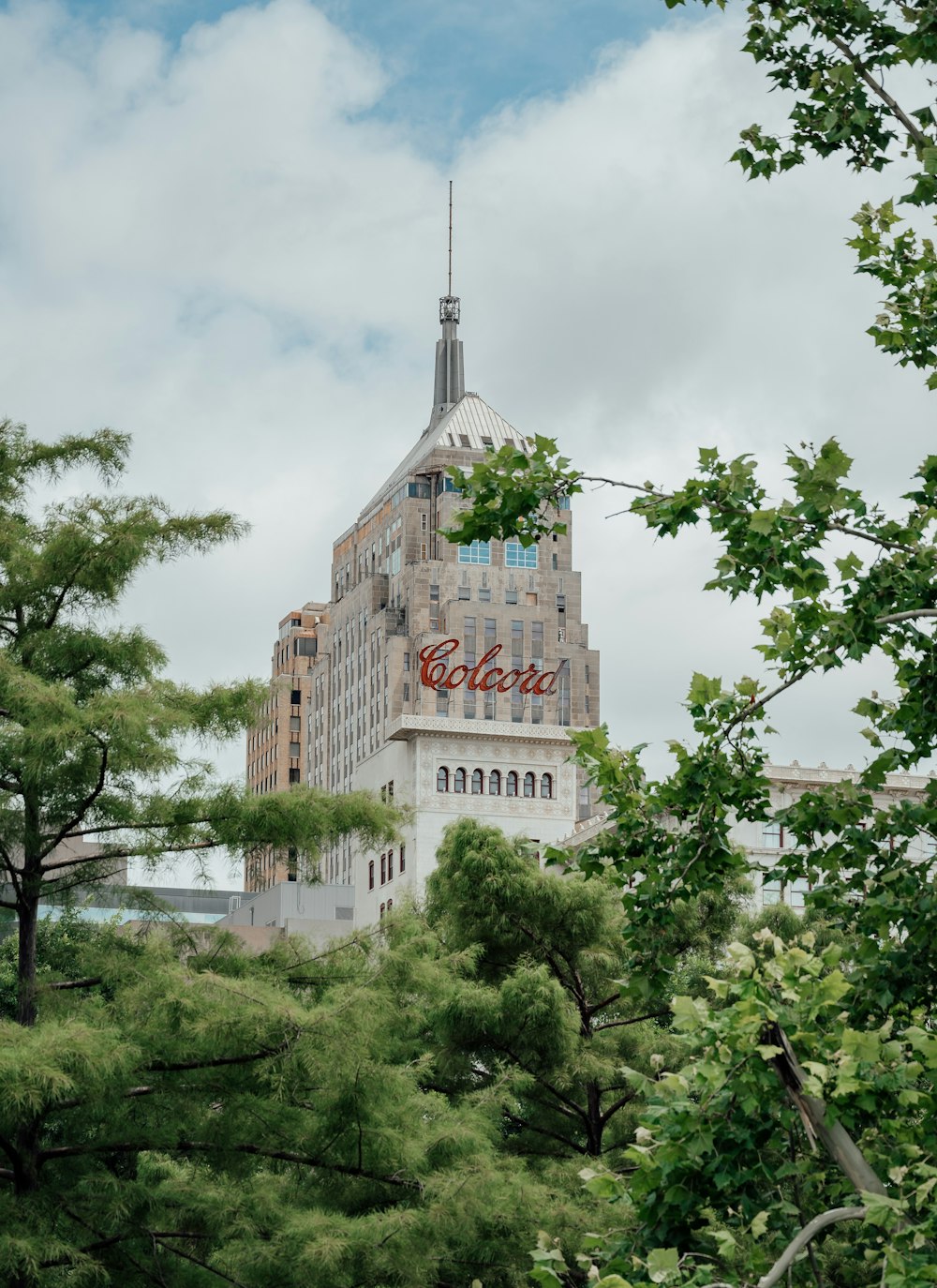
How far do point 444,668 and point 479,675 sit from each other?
7.05ft

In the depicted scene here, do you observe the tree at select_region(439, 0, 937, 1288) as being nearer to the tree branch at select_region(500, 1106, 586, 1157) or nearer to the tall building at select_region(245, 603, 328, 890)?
the tree branch at select_region(500, 1106, 586, 1157)

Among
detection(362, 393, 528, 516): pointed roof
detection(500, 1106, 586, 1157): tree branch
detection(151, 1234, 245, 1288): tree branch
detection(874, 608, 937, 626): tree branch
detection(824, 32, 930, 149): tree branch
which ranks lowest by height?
detection(151, 1234, 245, 1288): tree branch

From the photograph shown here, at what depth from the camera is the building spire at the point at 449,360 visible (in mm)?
143375

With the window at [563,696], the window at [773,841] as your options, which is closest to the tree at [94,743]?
the window at [773,841]

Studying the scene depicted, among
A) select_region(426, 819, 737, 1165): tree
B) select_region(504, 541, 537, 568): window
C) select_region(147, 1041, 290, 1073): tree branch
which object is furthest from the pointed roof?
select_region(147, 1041, 290, 1073): tree branch

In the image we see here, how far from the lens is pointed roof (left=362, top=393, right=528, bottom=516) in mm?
121625

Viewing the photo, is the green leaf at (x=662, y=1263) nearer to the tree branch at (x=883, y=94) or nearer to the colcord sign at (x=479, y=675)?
the tree branch at (x=883, y=94)

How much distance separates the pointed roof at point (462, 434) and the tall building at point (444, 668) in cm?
16

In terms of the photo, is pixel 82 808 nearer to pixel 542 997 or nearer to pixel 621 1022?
pixel 542 997

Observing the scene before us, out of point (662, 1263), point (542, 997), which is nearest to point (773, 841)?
point (542, 997)

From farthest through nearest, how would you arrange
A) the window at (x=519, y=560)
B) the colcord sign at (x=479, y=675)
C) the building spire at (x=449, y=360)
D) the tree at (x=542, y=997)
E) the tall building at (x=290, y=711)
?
the tall building at (x=290, y=711), the building spire at (x=449, y=360), the window at (x=519, y=560), the colcord sign at (x=479, y=675), the tree at (x=542, y=997)

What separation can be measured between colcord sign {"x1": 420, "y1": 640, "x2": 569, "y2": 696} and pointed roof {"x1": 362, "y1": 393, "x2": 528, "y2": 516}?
14798 mm

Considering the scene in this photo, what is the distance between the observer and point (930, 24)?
35.7 feet

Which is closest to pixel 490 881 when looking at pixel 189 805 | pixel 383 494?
pixel 189 805
